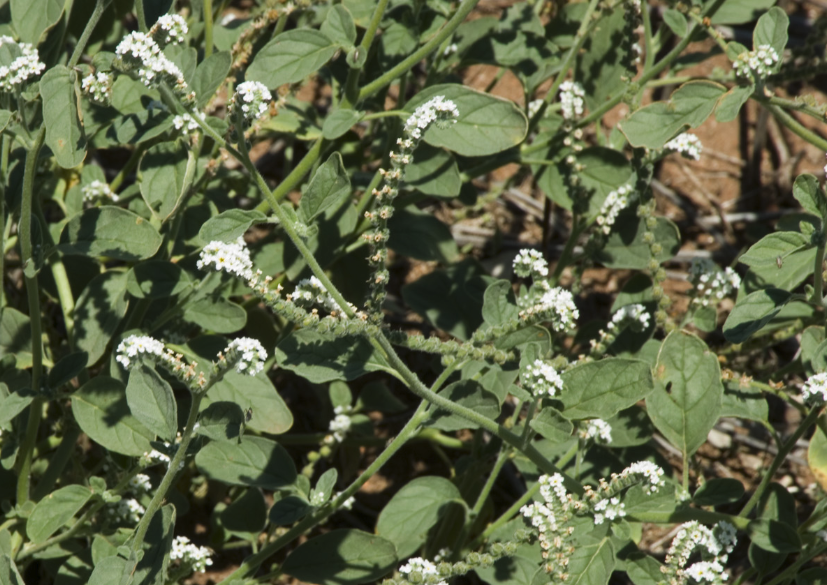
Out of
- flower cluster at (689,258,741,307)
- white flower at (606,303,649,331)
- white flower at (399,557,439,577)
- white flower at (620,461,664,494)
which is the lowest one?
white flower at (399,557,439,577)

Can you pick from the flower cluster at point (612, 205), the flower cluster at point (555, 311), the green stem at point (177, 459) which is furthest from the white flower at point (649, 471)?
the green stem at point (177, 459)

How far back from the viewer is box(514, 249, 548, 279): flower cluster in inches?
79.4

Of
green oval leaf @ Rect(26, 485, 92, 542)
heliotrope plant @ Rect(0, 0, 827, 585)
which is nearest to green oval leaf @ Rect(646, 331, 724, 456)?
heliotrope plant @ Rect(0, 0, 827, 585)

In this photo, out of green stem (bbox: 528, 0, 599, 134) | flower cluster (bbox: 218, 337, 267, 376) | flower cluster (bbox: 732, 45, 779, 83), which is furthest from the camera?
green stem (bbox: 528, 0, 599, 134)

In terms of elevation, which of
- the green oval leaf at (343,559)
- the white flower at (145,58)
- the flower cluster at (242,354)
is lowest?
the green oval leaf at (343,559)

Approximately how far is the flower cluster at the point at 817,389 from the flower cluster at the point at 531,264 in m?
0.61

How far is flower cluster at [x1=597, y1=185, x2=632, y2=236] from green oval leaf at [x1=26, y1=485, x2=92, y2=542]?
149cm

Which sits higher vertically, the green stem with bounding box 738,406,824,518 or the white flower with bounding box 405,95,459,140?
the white flower with bounding box 405,95,459,140

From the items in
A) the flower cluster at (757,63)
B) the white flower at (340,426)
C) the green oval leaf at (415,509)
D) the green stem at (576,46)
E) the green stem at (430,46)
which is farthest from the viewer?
the white flower at (340,426)

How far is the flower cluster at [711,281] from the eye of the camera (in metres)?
2.35

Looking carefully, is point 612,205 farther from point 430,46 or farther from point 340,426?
point 340,426

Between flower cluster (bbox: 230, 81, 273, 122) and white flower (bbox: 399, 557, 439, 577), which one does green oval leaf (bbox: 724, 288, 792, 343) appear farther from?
flower cluster (bbox: 230, 81, 273, 122)

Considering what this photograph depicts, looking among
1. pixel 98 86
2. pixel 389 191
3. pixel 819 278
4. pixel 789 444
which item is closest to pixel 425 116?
pixel 389 191

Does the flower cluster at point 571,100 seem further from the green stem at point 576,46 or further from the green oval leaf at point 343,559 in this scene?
the green oval leaf at point 343,559
